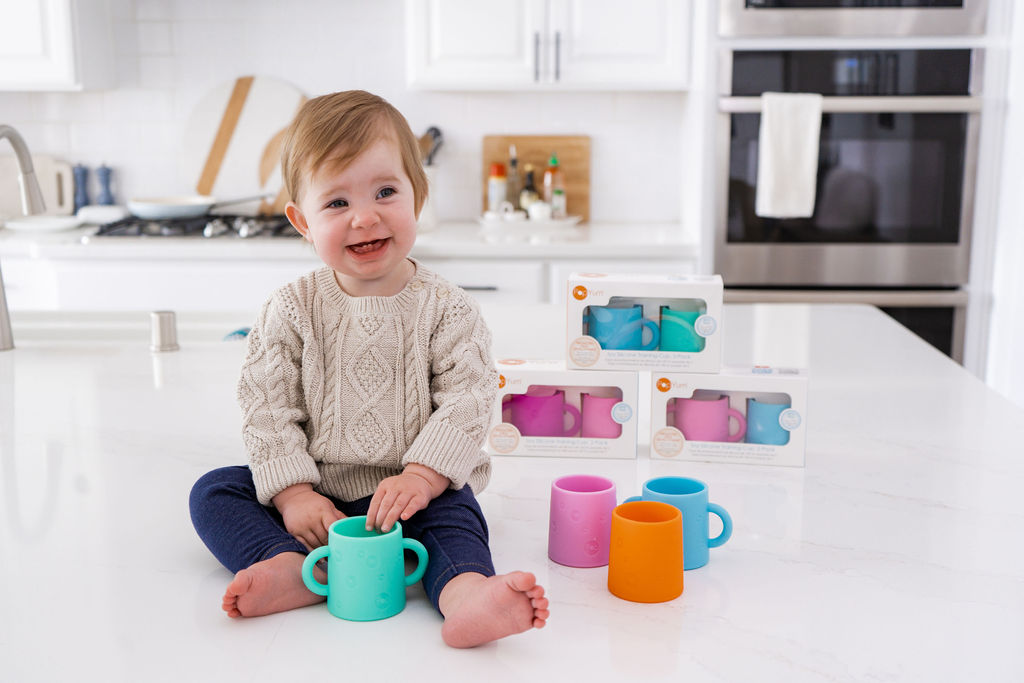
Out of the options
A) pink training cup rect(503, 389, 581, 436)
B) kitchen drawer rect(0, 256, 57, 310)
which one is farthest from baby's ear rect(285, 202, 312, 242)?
kitchen drawer rect(0, 256, 57, 310)

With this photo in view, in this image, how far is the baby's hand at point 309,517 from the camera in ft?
3.37

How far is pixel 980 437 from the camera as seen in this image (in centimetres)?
138

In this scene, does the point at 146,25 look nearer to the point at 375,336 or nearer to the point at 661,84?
the point at 661,84

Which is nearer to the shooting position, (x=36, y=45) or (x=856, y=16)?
(x=856, y=16)

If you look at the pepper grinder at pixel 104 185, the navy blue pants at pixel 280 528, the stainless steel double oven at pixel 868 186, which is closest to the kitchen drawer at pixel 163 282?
the pepper grinder at pixel 104 185

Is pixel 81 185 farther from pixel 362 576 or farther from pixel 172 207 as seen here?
pixel 362 576

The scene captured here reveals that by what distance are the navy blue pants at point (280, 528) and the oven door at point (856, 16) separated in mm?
2119

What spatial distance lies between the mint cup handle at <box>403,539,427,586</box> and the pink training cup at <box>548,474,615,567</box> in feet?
0.47

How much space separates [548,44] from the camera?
3.08 m

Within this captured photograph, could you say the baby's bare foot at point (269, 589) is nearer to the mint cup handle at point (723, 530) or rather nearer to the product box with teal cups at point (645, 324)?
the mint cup handle at point (723, 530)

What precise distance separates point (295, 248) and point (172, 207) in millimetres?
588

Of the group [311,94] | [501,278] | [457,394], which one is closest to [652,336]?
[457,394]

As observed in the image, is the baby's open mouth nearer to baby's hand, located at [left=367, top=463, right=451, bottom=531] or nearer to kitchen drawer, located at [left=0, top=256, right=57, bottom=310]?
baby's hand, located at [left=367, top=463, right=451, bottom=531]

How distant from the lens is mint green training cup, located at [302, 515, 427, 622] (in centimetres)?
89
